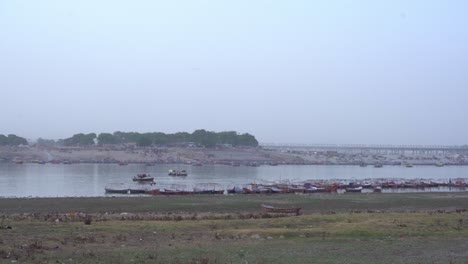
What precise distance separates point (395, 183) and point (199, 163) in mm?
79670

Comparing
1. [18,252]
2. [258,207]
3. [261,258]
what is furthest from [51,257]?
[258,207]

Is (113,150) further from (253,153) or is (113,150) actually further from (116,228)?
(116,228)

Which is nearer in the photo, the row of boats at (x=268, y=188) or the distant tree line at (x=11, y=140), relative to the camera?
the row of boats at (x=268, y=188)

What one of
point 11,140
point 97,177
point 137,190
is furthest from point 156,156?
point 137,190

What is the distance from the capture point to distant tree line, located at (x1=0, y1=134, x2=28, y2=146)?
184m

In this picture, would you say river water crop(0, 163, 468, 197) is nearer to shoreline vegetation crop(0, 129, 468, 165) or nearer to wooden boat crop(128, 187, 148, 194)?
wooden boat crop(128, 187, 148, 194)

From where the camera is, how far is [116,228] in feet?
61.9

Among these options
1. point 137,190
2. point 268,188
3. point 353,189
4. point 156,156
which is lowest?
point 137,190

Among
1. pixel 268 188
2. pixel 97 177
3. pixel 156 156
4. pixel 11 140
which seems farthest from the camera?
pixel 11 140

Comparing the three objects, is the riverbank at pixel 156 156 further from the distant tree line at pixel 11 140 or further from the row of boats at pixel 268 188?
the row of boats at pixel 268 188

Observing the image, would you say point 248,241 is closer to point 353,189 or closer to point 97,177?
point 353,189

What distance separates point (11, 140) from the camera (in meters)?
187

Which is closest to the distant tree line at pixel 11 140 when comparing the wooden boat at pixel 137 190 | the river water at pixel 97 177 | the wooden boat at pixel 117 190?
the river water at pixel 97 177

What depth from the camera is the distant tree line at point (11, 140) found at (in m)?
184
